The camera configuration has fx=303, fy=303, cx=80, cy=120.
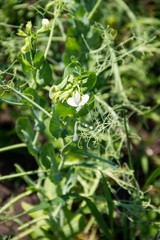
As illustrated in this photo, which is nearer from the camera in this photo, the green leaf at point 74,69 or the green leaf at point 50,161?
the green leaf at point 74,69

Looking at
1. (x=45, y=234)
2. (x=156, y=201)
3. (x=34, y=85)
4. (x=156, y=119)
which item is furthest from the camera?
(x=156, y=119)

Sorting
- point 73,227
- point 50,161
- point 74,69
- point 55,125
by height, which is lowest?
point 73,227

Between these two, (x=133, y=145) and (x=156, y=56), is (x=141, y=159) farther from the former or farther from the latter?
(x=156, y=56)

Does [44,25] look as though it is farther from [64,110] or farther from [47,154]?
[47,154]

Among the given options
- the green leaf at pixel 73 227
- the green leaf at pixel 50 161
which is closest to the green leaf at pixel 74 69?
the green leaf at pixel 50 161

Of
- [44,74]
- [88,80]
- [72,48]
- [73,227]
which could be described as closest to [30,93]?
[44,74]

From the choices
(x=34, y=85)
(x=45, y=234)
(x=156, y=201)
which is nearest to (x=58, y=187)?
(x=45, y=234)

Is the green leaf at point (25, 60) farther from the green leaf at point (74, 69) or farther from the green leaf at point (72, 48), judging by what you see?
the green leaf at point (72, 48)

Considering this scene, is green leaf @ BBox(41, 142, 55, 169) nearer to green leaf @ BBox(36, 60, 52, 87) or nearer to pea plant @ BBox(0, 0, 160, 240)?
pea plant @ BBox(0, 0, 160, 240)
